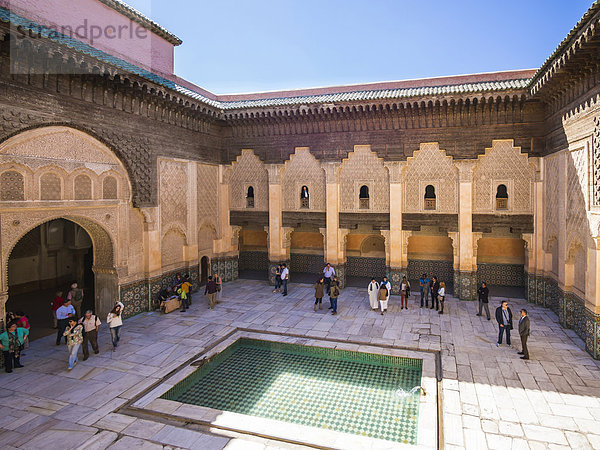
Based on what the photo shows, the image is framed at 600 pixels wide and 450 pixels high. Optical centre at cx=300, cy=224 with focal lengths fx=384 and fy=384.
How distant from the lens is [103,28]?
A: 31.1 ft

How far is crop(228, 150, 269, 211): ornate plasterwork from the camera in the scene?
39.2 ft

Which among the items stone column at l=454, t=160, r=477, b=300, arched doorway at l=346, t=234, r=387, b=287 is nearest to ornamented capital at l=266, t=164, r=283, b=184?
arched doorway at l=346, t=234, r=387, b=287

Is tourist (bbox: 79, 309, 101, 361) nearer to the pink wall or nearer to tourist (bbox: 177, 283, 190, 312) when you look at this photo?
tourist (bbox: 177, 283, 190, 312)

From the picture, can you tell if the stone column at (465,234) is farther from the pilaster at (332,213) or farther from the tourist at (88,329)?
the tourist at (88,329)

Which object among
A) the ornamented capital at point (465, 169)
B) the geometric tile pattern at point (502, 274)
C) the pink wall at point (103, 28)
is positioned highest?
the pink wall at point (103, 28)

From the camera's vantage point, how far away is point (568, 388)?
5426mm

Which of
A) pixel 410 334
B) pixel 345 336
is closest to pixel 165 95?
pixel 345 336

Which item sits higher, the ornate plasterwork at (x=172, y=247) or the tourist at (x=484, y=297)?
the ornate plasterwork at (x=172, y=247)

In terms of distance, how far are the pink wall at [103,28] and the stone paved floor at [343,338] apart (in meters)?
6.55

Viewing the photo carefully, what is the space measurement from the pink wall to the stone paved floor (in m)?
6.55

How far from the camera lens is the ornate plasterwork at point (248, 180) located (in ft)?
39.2

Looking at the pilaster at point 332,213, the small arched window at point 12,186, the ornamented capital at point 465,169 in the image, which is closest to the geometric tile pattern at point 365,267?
the pilaster at point 332,213

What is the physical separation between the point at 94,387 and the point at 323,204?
24.5ft

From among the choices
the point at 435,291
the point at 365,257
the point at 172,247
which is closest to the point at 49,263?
the point at 172,247
